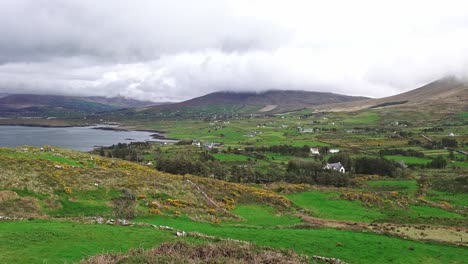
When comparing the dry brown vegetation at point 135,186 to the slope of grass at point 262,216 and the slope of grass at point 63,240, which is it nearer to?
the slope of grass at point 262,216

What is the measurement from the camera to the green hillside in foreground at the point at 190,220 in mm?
20475

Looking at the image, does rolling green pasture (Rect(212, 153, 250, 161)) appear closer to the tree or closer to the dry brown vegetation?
the tree

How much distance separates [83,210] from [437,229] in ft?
109

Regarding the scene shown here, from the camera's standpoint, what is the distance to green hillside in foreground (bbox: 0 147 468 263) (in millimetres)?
20475

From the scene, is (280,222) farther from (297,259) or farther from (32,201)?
(32,201)

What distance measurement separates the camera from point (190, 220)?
3170 cm

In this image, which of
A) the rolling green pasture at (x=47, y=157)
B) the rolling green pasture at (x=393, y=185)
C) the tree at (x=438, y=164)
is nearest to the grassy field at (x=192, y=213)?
the rolling green pasture at (x=47, y=157)


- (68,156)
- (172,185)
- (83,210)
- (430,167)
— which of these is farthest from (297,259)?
(430,167)

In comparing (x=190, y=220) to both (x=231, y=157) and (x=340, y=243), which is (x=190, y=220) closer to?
(x=340, y=243)

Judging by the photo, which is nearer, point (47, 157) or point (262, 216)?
point (262, 216)

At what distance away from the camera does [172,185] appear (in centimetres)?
4116

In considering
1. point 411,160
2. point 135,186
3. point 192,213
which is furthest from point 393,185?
point 411,160

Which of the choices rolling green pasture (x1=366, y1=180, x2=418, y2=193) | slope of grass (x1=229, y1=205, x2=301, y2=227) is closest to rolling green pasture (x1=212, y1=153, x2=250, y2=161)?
rolling green pasture (x1=366, y1=180, x2=418, y2=193)

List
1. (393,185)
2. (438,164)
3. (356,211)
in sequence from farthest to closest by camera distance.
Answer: (438,164)
(393,185)
(356,211)
